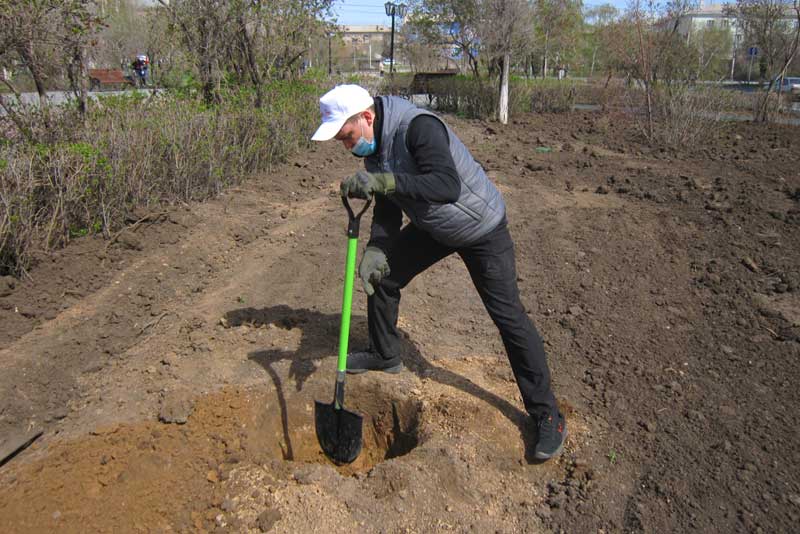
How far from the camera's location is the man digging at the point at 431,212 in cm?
268

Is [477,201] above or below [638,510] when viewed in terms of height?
above

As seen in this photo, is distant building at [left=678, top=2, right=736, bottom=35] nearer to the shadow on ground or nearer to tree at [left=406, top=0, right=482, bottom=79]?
tree at [left=406, top=0, right=482, bottom=79]

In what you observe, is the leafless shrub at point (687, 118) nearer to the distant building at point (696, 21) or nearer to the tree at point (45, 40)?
the distant building at point (696, 21)

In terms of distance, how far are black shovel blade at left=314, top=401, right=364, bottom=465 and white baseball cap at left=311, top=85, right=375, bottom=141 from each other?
141 cm

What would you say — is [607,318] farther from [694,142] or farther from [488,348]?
[694,142]

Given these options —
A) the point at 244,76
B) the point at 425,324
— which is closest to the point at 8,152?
the point at 425,324

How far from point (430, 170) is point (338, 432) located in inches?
59.1

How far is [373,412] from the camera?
12.2 ft

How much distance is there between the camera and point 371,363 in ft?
12.2

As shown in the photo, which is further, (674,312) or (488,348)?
(674,312)

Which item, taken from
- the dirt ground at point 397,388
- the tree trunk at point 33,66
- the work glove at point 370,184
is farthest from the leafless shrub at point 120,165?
the work glove at point 370,184

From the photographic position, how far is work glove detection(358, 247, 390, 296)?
3.14 metres

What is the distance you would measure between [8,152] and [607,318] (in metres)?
4.70

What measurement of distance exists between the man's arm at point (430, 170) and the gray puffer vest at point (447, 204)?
74 millimetres
